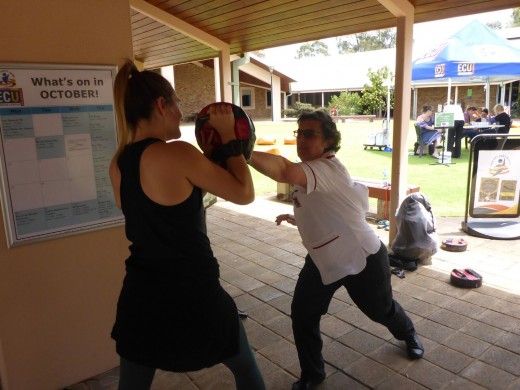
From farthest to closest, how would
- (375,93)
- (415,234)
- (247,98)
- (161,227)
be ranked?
(247,98), (375,93), (415,234), (161,227)

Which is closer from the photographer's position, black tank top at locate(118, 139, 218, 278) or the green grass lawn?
black tank top at locate(118, 139, 218, 278)

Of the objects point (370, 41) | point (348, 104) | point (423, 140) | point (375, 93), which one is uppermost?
point (370, 41)

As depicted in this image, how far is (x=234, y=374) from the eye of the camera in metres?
1.82

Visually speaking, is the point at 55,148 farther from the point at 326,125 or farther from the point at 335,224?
the point at 335,224

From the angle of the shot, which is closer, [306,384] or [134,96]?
[134,96]

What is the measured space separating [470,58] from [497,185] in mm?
4649

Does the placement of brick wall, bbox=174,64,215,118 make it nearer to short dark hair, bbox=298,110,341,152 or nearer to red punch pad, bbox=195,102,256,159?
short dark hair, bbox=298,110,341,152

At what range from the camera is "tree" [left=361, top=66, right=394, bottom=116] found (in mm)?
28375

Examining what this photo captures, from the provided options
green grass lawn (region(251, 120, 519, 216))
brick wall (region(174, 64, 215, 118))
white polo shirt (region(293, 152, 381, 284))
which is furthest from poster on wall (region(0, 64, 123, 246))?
brick wall (region(174, 64, 215, 118))

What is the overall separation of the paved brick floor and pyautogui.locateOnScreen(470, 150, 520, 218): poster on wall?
0.59 metres

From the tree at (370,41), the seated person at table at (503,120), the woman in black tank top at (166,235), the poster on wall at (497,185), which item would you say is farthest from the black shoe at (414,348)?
the tree at (370,41)

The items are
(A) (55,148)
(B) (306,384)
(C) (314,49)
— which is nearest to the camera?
(A) (55,148)

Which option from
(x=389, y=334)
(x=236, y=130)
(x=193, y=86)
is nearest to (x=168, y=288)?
(x=236, y=130)

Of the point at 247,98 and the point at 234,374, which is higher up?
the point at 247,98
